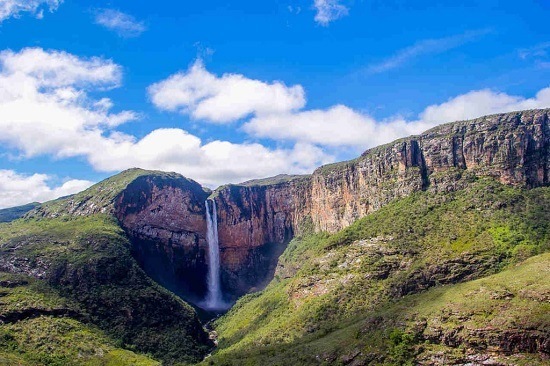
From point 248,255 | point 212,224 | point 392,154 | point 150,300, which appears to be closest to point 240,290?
point 248,255

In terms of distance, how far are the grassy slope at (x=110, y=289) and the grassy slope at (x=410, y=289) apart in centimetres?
1030

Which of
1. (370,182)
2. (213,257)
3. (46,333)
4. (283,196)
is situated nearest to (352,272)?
(370,182)

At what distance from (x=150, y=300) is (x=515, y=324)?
2988 inches

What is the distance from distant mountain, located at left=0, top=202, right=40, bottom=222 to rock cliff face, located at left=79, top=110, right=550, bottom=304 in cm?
5613

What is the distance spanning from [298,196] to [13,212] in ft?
360

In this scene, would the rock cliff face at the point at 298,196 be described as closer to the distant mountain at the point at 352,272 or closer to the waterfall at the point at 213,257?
the distant mountain at the point at 352,272

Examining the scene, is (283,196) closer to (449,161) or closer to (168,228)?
(168,228)

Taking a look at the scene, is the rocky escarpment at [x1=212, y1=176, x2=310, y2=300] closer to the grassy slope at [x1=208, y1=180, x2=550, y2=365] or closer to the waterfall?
the waterfall

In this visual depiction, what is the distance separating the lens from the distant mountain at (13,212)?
170525 millimetres

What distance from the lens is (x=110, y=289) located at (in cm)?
10431

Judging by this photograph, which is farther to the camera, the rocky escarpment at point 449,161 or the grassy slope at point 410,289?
the rocky escarpment at point 449,161

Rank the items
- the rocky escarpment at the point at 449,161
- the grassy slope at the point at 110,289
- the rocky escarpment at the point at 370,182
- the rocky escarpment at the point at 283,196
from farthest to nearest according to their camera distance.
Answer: the rocky escarpment at the point at 283,196
the rocky escarpment at the point at 370,182
the rocky escarpment at the point at 449,161
the grassy slope at the point at 110,289

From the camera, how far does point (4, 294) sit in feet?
298

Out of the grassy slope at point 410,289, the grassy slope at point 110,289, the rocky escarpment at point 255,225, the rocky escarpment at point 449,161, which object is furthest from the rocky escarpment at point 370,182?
the grassy slope at point 110,289
